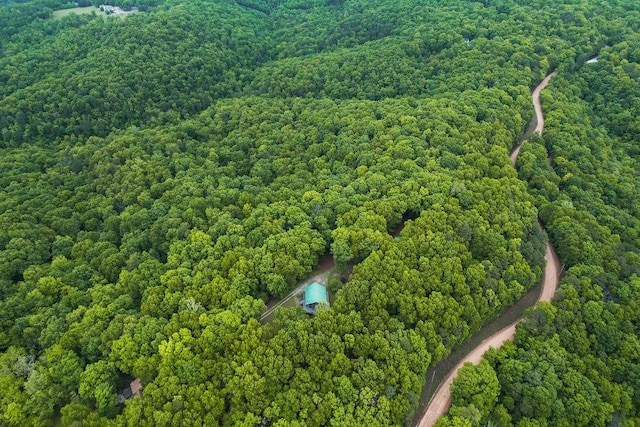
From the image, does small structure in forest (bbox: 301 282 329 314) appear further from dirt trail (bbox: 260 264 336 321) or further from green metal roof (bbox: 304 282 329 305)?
dirt trail (bbox: 260 264 336 321)

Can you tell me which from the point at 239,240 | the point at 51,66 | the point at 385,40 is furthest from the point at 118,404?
the point at 385,40

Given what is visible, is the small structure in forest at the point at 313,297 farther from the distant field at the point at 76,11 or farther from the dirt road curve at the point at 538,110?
the distant field at the point at 76,11

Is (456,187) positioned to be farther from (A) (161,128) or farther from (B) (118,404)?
(A) (161,128)

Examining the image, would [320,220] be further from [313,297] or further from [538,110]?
[538,110]

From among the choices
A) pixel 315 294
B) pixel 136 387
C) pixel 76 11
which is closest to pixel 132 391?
pixel 136 387

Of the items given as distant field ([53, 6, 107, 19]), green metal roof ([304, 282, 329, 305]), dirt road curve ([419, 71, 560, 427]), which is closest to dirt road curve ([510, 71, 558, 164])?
dirt road curve ([419, 71, 560, 427])
